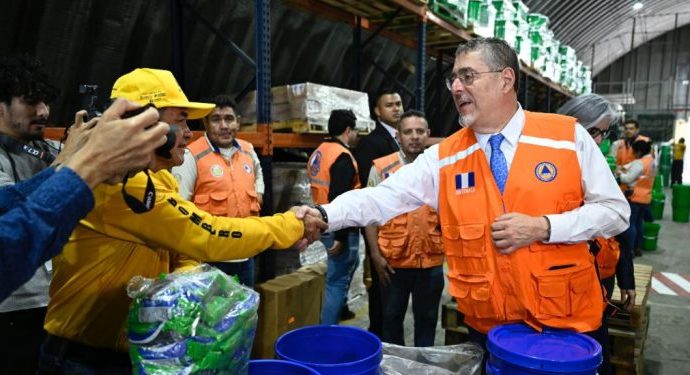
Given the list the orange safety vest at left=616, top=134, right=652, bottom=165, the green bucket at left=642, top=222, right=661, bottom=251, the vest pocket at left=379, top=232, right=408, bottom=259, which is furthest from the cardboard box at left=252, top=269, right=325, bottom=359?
the green bucket at left=642, top=222, right=661, bottom=251

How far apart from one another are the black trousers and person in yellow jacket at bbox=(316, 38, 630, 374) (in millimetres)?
2176

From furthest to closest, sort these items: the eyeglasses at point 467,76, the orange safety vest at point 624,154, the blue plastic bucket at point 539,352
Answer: the orange safety vest at point 624,154 → the eyeglasses at point 467,76 → the blue plastic bucket at point 539,352

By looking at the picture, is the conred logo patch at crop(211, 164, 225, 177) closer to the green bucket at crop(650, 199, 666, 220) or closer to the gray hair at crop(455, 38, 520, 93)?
the gray hair at crop(455, 38, 520, 93)

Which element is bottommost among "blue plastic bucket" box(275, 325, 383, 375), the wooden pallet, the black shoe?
the black shoe

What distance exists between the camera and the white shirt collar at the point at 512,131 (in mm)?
1987

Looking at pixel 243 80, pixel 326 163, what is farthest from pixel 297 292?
pixel 243 80

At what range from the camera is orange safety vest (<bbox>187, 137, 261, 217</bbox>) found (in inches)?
149

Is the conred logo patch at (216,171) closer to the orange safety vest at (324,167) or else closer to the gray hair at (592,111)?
the orange safety vest at (324,167)

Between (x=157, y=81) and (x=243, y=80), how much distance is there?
15.7ft

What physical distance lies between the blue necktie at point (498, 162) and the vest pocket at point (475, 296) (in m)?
0.38

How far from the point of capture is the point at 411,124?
3.71 meters

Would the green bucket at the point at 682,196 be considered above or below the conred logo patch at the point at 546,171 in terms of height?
below

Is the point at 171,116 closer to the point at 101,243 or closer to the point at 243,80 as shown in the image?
the point at 101,243

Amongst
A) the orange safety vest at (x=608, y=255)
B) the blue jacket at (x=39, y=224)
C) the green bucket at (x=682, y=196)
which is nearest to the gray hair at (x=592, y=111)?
the orange safety vest at (x=608, y=255)
